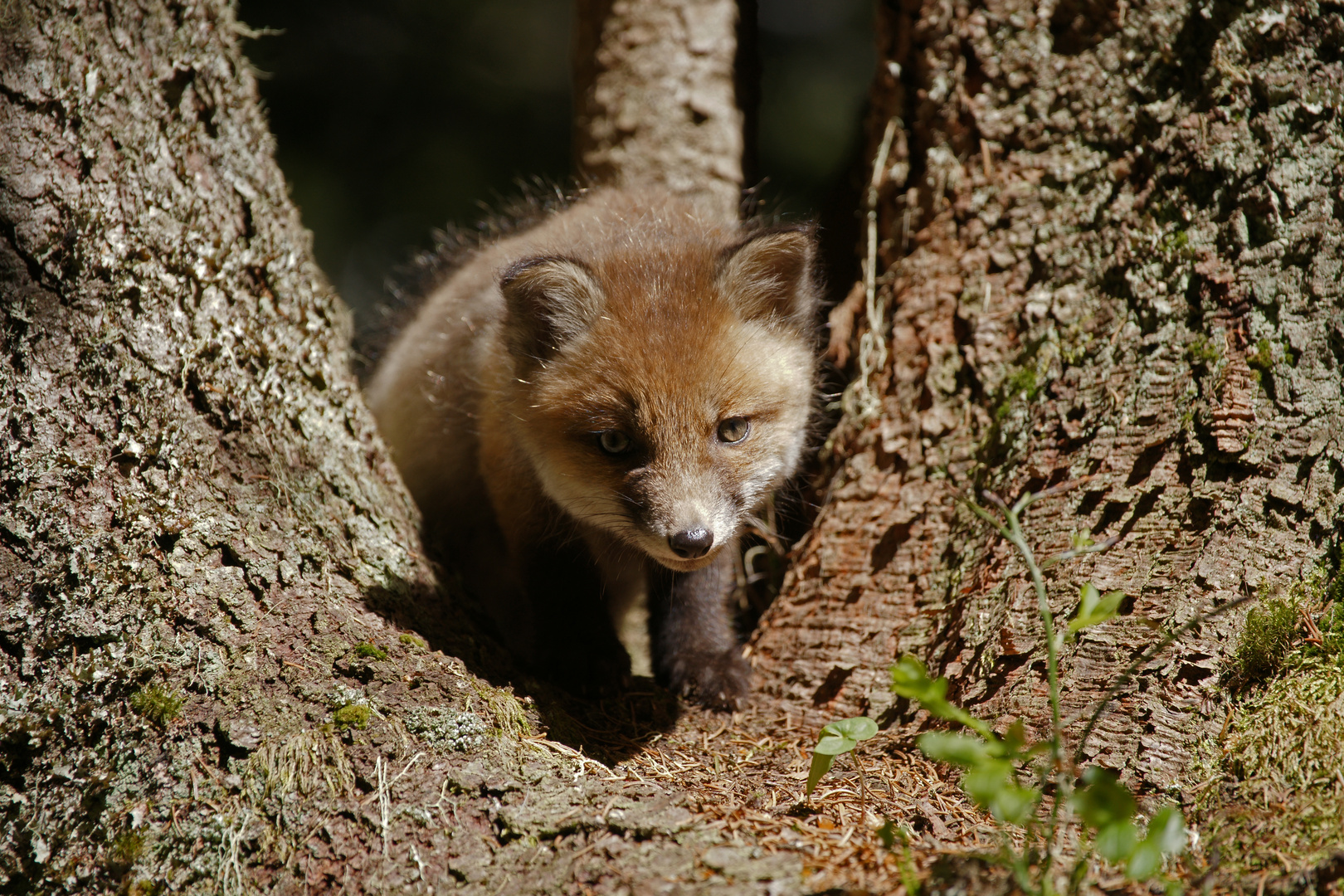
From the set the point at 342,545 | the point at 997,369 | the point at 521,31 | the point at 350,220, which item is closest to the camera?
the point at 342,545

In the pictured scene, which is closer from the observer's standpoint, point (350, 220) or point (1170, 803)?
point (1170, 803)

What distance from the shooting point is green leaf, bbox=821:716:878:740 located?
2631 mm

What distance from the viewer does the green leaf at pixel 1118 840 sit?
6.22ft

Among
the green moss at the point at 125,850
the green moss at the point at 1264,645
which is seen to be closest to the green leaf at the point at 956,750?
the green moss at the point at 1264,645

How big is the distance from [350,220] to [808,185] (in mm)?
4836

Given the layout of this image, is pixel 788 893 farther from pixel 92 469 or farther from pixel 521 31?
pixel 521 31

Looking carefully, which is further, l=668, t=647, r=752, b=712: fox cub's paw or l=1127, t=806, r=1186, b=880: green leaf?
l=668, t=647, r=752, b=712: fox cub's paw

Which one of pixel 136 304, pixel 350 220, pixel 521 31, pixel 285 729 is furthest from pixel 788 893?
pixel 521 31

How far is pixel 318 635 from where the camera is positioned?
2855 mm

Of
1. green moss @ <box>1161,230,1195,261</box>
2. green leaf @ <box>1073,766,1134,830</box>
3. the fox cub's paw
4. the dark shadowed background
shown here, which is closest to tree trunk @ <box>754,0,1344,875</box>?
green moss @ <box>1161,230,1195,261</box>

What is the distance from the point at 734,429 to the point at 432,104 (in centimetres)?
768

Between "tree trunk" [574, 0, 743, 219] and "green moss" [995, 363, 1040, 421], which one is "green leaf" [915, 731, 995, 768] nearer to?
"green moss" [995, 363, 1040, 421]

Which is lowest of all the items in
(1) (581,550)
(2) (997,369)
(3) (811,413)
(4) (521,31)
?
(1) (581,550)

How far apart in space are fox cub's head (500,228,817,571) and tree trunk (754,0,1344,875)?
0.70m
